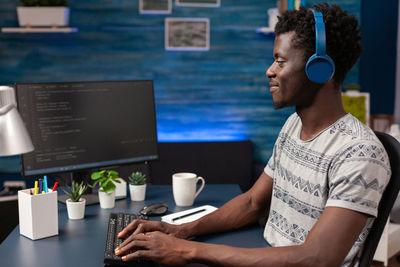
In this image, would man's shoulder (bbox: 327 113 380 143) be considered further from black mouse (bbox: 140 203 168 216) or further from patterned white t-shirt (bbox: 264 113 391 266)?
black mouse (bbox: 140 203 168 216)

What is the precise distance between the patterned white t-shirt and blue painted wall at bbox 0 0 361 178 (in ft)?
5.99

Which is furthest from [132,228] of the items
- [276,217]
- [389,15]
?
[389,15]

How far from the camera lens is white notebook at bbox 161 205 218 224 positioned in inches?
60.6

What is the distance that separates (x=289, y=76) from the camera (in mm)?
1311

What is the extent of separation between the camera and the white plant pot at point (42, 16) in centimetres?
297

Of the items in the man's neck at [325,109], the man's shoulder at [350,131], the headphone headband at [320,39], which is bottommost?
the man's shoulder at [350,131]

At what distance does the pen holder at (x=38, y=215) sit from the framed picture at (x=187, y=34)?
2.03m

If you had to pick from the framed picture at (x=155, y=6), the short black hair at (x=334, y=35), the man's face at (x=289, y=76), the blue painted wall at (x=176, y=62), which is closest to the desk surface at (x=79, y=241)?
the man's face at (x=289, y=76)

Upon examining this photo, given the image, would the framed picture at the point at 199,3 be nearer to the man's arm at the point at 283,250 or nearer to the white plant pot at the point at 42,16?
the white plant pot at the point at 42,16

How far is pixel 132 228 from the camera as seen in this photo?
1344 millimetres

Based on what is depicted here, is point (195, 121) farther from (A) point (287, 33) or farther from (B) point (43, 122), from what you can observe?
(A) point (287, 33)

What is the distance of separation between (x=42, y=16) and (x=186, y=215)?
2.02 m

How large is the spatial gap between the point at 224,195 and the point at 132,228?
62cm

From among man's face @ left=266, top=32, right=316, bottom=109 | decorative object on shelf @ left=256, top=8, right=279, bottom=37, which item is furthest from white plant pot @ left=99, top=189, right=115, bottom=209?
decorative object on shelf @ left=256, top=8, right=279, bottom=37
